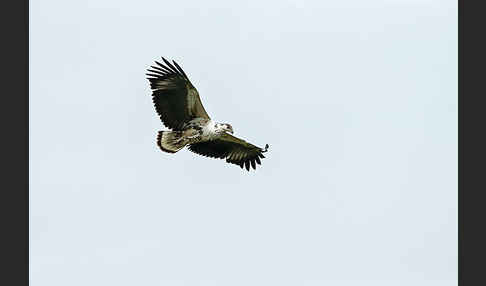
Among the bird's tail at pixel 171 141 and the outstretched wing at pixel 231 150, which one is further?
the outstretched wing at pixel 231 150

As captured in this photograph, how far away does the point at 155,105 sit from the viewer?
38.1 m

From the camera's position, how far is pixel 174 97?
37.8 metres

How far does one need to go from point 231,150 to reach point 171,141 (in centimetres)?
195

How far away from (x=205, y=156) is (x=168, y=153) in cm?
148

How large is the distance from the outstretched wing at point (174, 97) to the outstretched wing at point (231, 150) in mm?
1304

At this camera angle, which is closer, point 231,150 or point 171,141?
point 171,141

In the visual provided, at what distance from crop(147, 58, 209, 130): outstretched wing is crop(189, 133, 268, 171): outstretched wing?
130 cm

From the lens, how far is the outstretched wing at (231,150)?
39.3 meters

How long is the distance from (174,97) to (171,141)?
3.73 feet

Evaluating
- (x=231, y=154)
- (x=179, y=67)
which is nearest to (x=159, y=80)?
(x=179, y=67)

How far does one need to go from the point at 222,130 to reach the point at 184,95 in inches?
47.2

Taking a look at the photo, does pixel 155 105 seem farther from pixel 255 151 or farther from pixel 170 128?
pixel 255 151

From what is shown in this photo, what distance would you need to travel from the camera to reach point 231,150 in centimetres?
3969

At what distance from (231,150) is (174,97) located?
258cm
